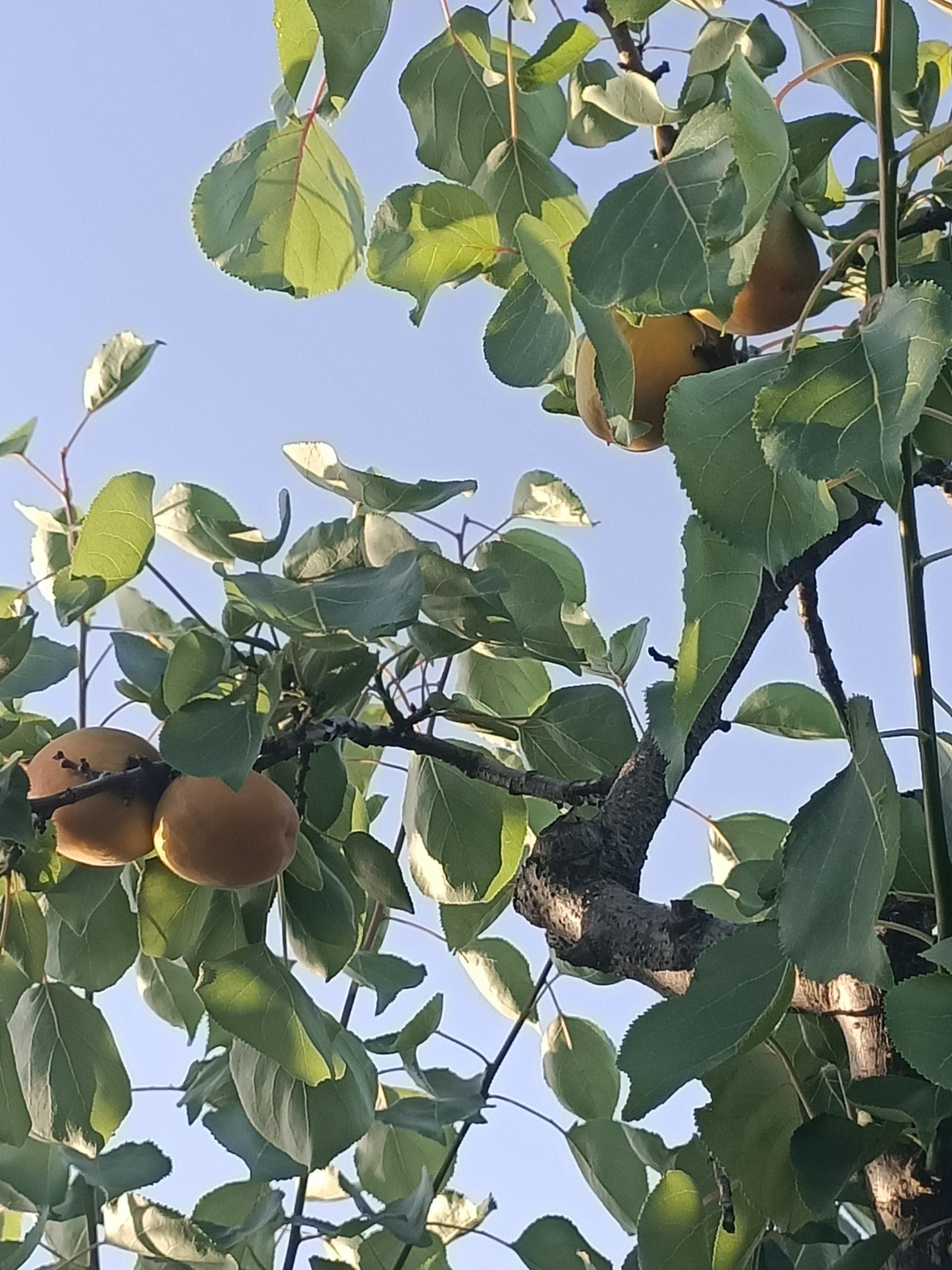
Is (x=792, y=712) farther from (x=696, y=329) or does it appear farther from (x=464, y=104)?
(x=464, y=104)

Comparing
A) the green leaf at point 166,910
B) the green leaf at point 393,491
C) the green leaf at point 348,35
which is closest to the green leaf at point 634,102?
the green leaf at point 348,35

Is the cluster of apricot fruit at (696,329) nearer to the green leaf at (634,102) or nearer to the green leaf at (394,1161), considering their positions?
the green leaf at (634,102)

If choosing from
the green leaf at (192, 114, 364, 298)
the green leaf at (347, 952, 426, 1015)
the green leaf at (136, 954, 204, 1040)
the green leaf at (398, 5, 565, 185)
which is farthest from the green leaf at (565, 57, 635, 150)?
the green leaf at (136, 954, 204, 1040)

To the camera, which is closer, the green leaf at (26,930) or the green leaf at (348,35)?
the green leaf at (348,35)

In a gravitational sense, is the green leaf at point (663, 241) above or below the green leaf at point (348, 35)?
below

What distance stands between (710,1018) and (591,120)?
A: 636 millimetres

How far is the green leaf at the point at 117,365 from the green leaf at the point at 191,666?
258mm

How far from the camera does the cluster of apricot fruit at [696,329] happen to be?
2.26 feet

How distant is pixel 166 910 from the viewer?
33.7 inches

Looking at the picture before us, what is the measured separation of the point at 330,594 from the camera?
0.68 m

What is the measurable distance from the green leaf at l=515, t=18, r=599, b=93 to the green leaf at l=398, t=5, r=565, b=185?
0.37ft

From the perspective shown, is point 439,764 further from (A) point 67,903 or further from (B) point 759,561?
(B) point 759,561

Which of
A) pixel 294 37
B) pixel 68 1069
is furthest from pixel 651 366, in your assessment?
pixel 68 1069

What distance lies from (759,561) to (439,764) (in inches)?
19.0
